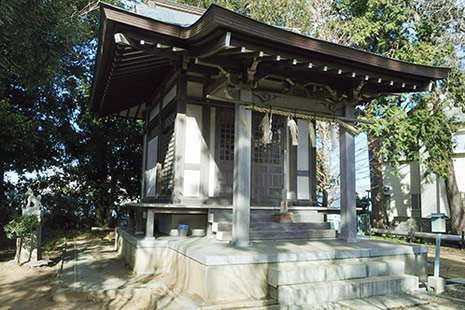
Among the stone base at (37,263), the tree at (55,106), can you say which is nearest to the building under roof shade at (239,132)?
the tree at (55,106)

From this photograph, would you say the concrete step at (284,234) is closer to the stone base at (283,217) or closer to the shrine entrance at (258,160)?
the stone base at (283,217)

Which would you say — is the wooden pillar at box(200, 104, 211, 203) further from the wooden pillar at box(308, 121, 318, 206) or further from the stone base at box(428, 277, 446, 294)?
the stone base at box(428, 277, 446, 294)

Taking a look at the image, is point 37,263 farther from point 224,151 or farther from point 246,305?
point 246,305

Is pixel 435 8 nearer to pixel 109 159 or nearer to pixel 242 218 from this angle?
pixel 242 218

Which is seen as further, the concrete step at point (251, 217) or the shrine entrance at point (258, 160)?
the shrine entrance at point (258, 160)

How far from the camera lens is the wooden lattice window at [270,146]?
295 inches

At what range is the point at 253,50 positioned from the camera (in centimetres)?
488

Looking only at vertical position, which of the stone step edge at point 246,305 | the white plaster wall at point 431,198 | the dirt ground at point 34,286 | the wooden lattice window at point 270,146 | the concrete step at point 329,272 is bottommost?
the dirt ground at point 34,286

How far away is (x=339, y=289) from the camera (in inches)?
173

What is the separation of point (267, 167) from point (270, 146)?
0.50 metres

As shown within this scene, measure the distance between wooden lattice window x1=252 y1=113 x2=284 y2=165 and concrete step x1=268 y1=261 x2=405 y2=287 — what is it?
3115mm

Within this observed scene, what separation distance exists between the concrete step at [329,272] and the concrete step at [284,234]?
132 cm

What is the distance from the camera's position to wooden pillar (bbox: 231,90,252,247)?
17.0 feet

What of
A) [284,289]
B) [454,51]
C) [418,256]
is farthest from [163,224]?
[454,51]
